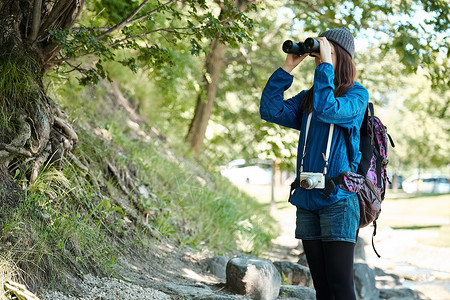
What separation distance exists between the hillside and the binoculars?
6.54ft

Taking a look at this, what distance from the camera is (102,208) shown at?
501 centimetres

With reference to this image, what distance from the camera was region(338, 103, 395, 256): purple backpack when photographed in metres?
3.03

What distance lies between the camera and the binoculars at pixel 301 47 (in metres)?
3.11

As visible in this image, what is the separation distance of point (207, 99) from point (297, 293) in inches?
270

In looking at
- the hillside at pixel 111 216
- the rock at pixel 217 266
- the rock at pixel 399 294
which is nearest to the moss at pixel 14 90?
the hillside at pixel 111 216

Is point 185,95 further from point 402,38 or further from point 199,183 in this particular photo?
point 402,38

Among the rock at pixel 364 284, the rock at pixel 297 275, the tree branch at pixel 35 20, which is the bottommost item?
the rock at pixel 364 284

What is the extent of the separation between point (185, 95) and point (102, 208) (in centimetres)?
670

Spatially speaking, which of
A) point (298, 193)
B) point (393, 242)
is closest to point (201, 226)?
point (298, 193)

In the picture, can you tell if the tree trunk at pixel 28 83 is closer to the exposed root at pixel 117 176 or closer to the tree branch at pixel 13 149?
the tree branch at pixel 13 149

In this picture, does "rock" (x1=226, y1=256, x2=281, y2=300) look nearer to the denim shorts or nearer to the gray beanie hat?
the denim shorts

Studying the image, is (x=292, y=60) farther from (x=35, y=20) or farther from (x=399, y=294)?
(x=399, y=294)

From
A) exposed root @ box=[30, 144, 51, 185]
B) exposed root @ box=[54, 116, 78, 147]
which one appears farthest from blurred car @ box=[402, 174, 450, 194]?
exposed root @ box=[30, 144, 51, 185]

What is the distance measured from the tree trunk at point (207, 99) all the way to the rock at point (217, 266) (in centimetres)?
544
